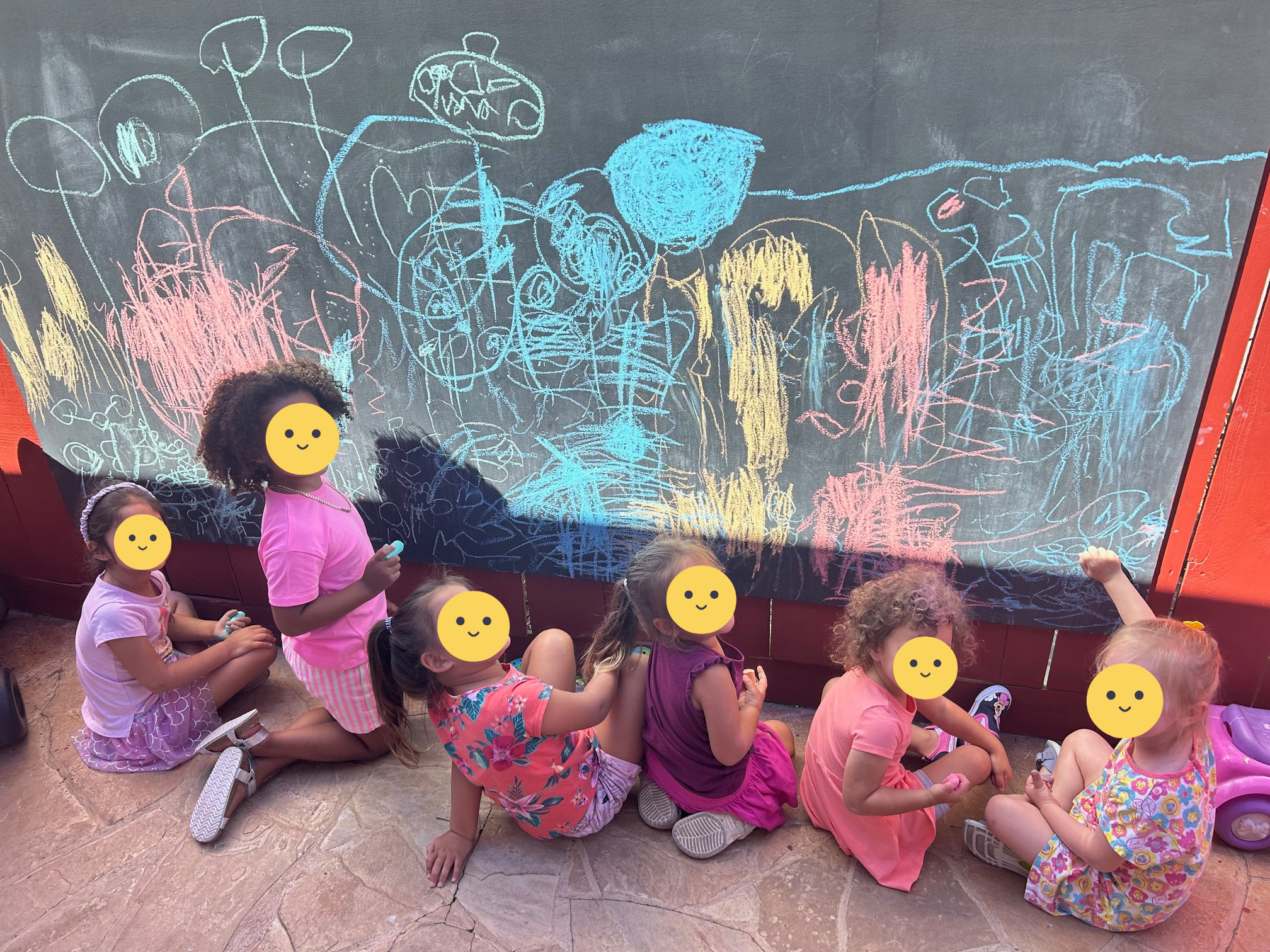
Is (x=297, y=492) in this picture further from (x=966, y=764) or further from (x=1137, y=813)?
(x=1137, y=813)

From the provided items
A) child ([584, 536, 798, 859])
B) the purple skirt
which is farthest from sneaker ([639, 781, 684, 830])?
the purple skirt

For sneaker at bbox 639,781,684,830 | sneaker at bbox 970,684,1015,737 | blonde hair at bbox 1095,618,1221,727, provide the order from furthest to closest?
sneaker at bbox 970,684,1015,737 → sneaker at bbox 639,781,684,830 → blonde hair at bbox 1095,618,1221,727

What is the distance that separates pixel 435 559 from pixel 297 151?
1484 mm

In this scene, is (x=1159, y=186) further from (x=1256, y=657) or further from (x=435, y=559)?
(x=435, y=559)

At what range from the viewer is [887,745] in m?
2.16

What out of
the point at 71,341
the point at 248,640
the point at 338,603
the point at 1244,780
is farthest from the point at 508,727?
the point at 71,341

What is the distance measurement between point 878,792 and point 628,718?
0.75 meters

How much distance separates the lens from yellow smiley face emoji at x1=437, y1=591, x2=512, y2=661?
7.00 feet

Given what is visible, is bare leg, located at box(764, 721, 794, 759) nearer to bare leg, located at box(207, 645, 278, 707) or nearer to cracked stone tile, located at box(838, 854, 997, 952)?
cracked stone tile, located at box(838, 854, 997, 952)

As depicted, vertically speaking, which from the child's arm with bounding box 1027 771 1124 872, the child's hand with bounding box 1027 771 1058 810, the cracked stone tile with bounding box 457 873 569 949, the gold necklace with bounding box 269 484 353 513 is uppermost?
the gold necklace with bounding box 269 484 353 513

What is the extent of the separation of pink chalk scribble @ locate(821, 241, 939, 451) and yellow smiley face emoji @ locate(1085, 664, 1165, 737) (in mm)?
870

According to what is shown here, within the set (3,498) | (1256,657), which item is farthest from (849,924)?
(3,498)

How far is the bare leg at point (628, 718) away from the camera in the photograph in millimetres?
2508

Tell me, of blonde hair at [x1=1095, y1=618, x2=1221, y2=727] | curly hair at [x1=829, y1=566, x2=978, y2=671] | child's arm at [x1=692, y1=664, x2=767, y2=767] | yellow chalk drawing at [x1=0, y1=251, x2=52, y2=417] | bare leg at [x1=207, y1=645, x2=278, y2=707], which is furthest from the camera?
yellow chalk drawing at [x1=0, y1=251, x2=52, y2=417]
